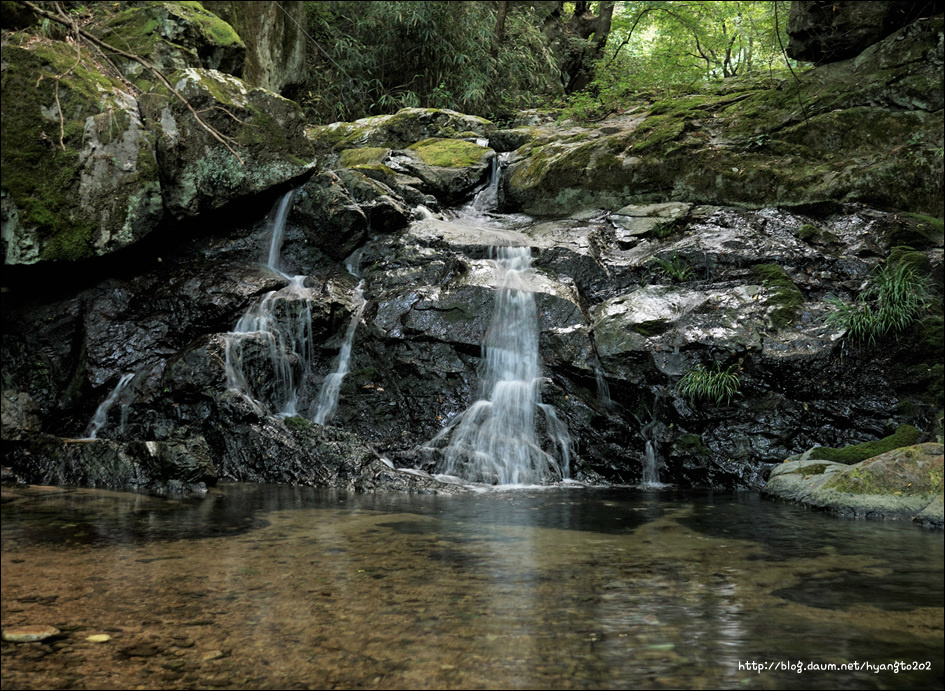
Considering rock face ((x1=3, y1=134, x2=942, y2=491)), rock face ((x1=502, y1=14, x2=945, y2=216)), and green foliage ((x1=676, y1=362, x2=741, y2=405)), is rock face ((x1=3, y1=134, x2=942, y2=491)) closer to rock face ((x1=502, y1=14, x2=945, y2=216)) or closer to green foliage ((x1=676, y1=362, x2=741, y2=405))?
green foliage ((x1=676, y1=362, x2=741, y2=405))

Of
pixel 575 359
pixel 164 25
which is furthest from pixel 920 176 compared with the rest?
pixel 164 25

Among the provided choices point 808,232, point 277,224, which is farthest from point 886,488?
point 277,224

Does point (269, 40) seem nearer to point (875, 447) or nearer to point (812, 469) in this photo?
point (812, 469)

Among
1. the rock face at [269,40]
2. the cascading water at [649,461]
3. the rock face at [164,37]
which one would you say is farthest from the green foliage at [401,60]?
the cascading water at [649,461]

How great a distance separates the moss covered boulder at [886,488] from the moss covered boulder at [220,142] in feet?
25.0

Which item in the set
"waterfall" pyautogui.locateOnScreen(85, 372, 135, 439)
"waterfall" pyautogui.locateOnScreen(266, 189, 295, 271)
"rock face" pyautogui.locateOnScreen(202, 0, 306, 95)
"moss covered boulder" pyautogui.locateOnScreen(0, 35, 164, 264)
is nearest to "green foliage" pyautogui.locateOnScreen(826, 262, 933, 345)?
"waterfall" pyautogui.locateOnScreen(266, 189, 295, 271)

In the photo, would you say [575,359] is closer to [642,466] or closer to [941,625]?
[642,466]

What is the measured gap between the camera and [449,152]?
38.9 ft

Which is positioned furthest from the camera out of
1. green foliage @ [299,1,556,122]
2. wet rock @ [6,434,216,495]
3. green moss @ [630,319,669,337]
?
green foliage @ [299,1,556,122]

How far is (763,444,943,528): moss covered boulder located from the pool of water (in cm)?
28

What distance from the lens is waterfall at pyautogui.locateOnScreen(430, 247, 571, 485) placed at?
275 inches

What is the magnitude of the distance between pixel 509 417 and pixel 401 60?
36.2 ft

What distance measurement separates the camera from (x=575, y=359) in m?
7.52

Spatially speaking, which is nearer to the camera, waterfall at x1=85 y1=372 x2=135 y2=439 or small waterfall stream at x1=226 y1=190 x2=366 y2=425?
waterfall at x1=85 y1=372 x2=135 y2=439
